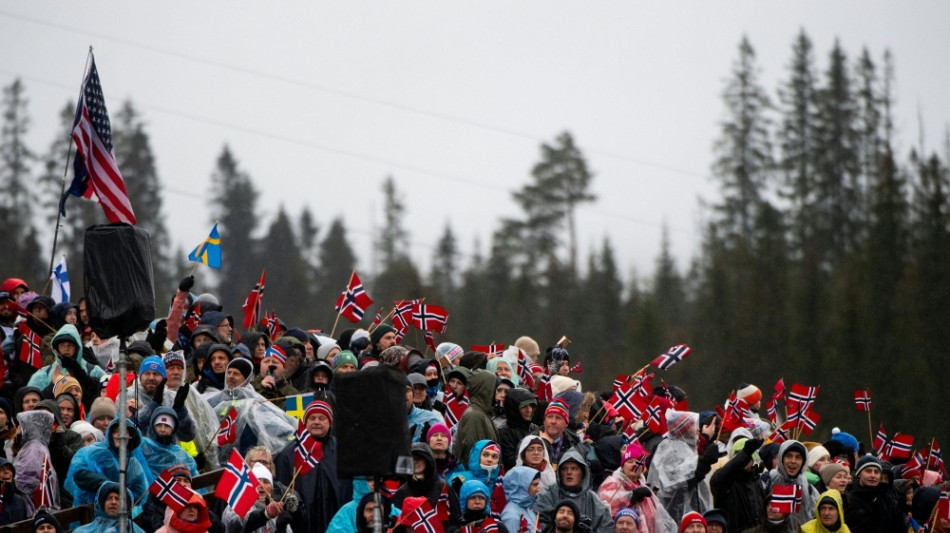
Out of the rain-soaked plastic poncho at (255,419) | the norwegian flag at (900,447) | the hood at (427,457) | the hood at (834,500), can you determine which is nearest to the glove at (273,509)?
the hood at (427,457)

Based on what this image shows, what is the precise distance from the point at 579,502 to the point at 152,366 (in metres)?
3.88

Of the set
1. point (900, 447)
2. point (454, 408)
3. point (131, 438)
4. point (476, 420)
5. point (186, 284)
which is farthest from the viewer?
point (900, 447)

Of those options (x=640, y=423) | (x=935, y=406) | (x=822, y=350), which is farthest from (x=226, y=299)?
(x=640, y=423)

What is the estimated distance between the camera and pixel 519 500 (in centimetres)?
1272

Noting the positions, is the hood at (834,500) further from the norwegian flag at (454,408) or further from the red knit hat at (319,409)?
the red knit hat at (319,409)

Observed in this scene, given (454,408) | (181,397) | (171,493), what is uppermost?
(454,408)

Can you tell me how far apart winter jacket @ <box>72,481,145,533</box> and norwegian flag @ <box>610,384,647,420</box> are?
17.5ft

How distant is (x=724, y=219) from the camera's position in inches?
2334

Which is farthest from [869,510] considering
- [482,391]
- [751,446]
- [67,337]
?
[67,337]

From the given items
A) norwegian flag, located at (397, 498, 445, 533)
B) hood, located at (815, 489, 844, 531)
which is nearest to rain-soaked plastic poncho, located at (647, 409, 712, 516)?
hood, located at (815, 489, 844, 531)

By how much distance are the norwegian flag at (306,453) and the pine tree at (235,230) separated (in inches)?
1850

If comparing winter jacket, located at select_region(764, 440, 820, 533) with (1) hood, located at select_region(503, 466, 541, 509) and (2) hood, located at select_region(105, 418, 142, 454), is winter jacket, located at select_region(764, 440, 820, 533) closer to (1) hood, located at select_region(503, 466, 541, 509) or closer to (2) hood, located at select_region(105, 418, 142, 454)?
(1) hood, located at select_region(503, 466, 541, 509)

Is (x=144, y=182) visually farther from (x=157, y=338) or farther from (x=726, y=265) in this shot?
(x=157, y=338)

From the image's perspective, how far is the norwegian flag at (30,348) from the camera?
15.6 meters
